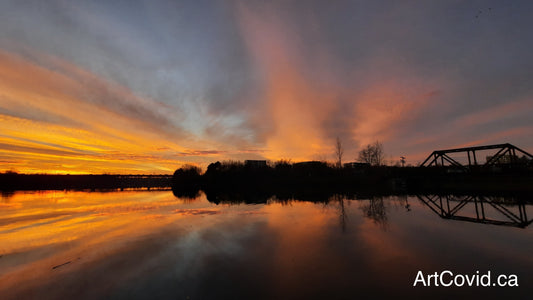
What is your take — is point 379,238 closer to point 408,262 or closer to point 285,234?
point 408,262

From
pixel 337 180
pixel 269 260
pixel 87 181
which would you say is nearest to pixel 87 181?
pixel 87 181

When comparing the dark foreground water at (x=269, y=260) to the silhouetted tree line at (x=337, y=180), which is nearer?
the dark foreground water at (x=269, y=260)

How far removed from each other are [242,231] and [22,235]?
43.0ft

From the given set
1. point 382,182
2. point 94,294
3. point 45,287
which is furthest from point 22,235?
point 382,182

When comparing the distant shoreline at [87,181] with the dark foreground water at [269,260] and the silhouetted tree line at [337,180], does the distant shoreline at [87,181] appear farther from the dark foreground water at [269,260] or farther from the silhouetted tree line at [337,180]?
the dark foreground water at [269,260]

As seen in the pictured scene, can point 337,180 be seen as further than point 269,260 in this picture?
Yes

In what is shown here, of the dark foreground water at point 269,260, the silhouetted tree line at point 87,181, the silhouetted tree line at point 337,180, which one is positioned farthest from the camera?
the silhouetted tree line at point 87,181

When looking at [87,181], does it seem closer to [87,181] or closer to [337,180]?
[87,181]

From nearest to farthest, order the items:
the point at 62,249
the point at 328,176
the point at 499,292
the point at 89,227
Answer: the point at 499,292 → the point at 62,249 → the point at 89,227 → the point at 328,176

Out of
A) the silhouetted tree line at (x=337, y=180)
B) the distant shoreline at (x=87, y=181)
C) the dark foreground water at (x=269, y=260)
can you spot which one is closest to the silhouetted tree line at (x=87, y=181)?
the distant shoreline at (x=87, y=181)

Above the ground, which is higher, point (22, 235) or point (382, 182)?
point (382, 182)

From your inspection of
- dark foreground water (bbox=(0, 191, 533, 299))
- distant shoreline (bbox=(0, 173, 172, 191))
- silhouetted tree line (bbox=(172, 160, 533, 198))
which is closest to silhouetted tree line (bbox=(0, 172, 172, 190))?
distant shoreline (bbox=(0, 173, 172, 191))

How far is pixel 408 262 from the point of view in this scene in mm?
7352

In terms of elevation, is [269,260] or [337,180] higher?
[337,180]
